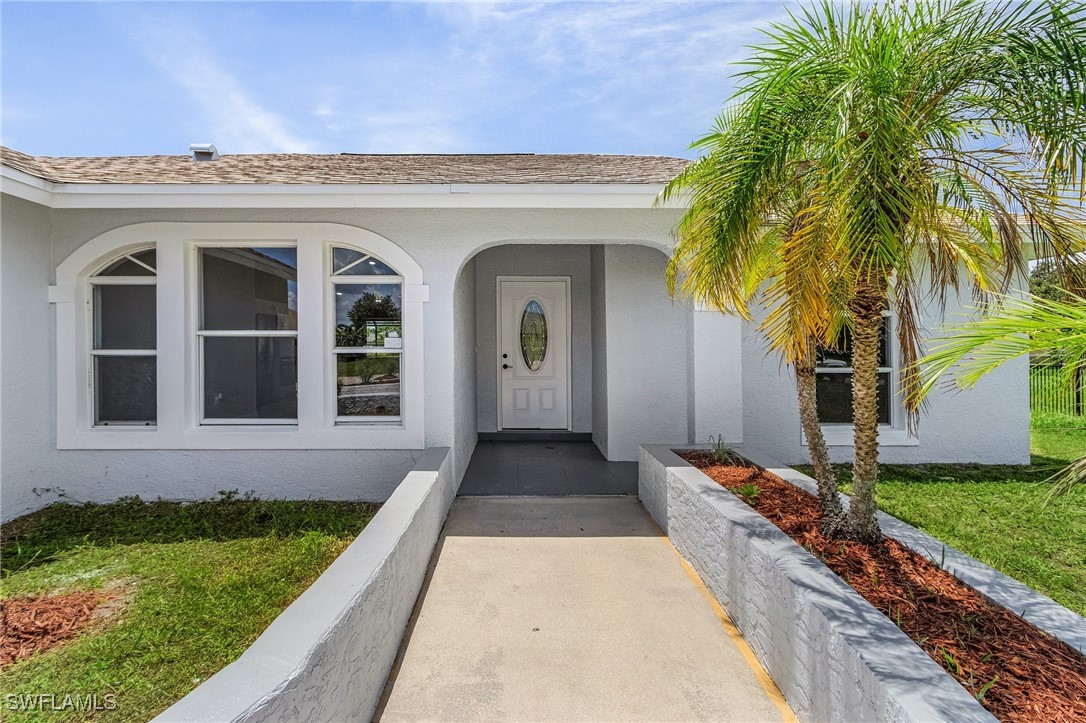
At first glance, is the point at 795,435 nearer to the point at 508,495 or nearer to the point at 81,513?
the point at 508,495

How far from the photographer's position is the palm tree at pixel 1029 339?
198 cm

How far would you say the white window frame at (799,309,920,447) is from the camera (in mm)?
6934

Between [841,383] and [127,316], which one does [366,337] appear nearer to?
[127,316]

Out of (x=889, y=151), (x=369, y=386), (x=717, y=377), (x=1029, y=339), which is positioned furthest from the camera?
(x=717, y=377)

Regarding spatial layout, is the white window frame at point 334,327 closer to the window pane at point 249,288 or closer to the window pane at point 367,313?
the window pane at point 367,313

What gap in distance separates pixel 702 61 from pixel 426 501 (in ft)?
16.5

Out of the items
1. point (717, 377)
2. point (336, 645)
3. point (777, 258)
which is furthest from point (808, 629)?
point (717, 377)

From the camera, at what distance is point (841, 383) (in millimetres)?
7055

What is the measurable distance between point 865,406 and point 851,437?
13.7ft

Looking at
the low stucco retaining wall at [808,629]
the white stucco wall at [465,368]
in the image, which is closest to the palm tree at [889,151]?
the low stucco retaining wall at [808,629]

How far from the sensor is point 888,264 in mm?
2811

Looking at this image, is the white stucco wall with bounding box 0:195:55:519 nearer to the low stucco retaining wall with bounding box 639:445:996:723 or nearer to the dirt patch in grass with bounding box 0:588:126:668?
the dirt patch in grass with bounding box 0:588:126:668

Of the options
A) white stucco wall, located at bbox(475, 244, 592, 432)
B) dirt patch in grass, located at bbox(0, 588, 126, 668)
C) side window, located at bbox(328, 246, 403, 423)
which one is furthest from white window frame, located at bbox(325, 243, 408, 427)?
white stucco wall, located at bbox(475, 244, 592, 432)

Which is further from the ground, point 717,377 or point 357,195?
point 357,195
